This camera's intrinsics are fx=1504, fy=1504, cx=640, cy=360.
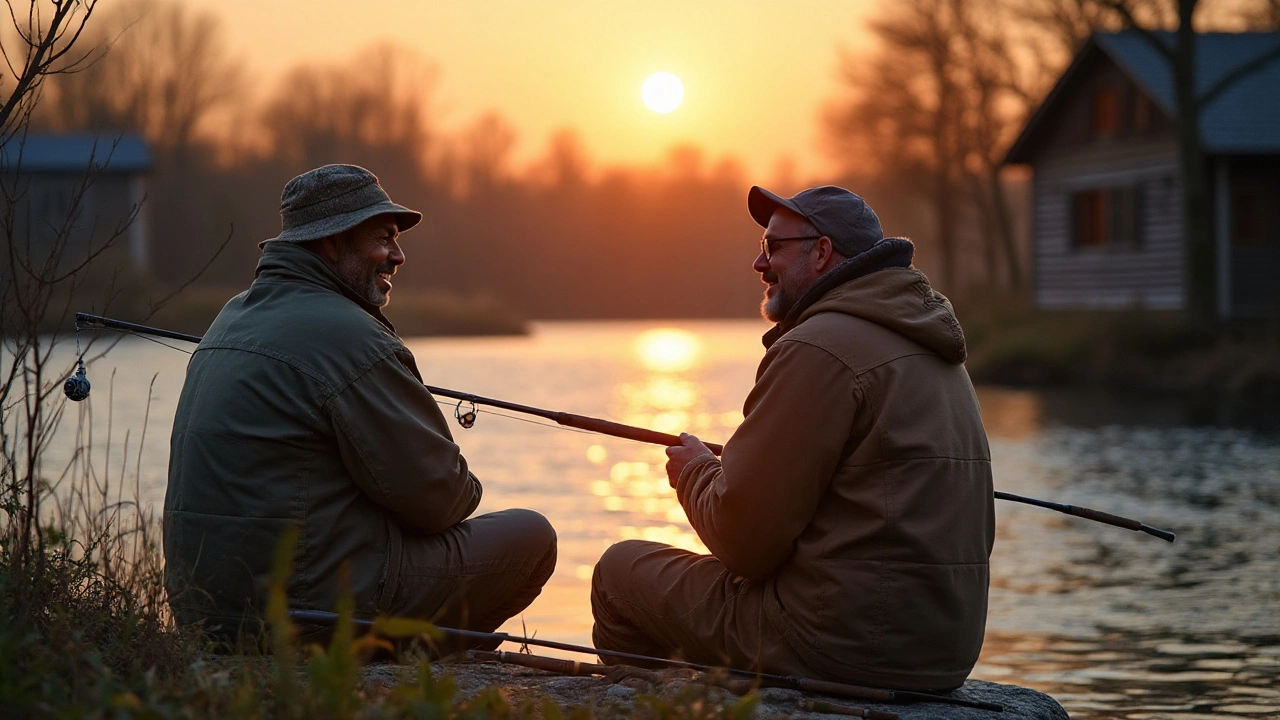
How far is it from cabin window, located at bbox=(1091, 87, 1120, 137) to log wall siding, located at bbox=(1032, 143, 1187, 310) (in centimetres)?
48

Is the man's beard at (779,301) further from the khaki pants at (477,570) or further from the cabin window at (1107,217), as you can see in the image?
the cabin window at (1107,217)

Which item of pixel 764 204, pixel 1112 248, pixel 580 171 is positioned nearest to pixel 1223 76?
pixel 1112 248

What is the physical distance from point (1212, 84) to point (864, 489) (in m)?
25.2

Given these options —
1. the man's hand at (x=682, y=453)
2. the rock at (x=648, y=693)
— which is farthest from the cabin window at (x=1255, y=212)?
the man's hand at (x=682, y=453)

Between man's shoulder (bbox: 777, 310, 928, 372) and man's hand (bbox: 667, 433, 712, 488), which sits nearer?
man's shoulder (bbox: 777, 310, 928, 372)

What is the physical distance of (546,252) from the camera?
82938 millimetres

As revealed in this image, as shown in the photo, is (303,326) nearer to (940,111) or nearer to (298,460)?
(298,460)

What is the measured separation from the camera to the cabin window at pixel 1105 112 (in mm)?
27797

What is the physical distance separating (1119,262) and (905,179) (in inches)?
453

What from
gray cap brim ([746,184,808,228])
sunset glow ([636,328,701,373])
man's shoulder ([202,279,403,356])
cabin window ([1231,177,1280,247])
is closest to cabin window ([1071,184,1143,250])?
cabin window ([1231,177,1280,247])

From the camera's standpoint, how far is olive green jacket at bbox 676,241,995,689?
354 centimetres

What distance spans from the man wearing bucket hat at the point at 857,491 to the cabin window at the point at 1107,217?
79.7ft

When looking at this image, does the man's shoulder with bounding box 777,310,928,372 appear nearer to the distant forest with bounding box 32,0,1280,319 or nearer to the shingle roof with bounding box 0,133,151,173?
the distant forest with bounding box 32,0,1280,319

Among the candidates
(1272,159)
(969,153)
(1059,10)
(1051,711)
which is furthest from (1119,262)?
(1051,711)
